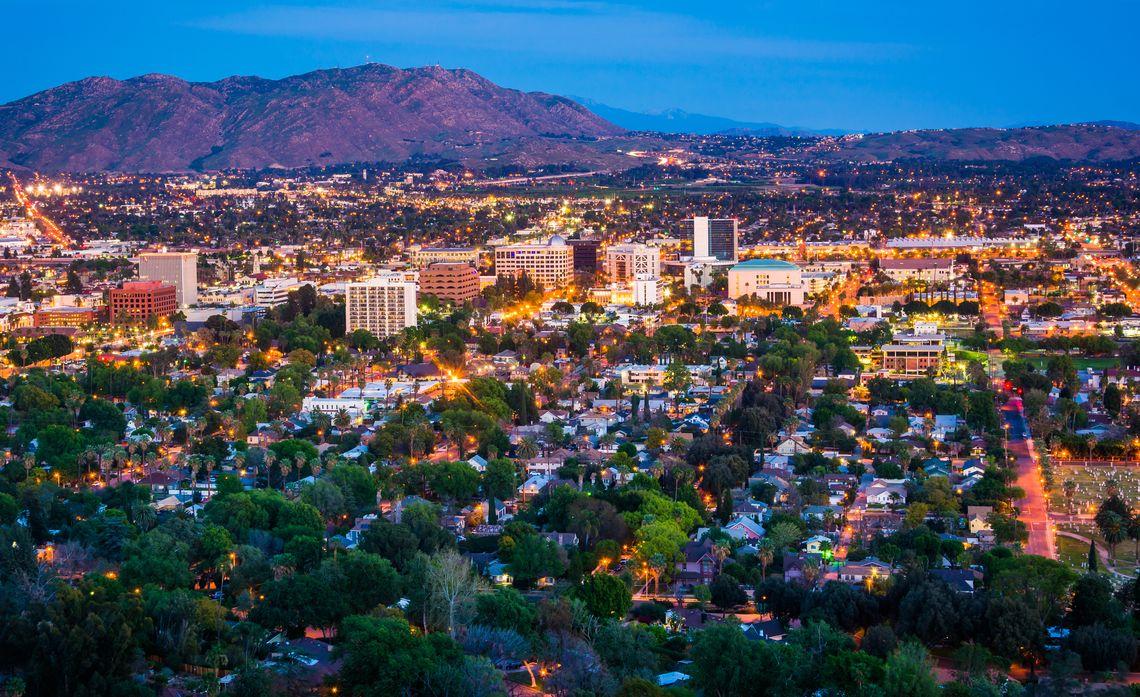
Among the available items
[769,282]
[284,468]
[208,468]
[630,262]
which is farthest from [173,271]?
[284,468]

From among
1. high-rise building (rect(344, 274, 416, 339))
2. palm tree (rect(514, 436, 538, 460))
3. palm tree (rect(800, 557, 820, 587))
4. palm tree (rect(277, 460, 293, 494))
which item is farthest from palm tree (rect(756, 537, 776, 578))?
high-rise building (rect(344, 274, 416, 339))

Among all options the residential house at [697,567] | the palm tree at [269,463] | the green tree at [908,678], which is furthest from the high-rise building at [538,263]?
the green tree at [908,678]

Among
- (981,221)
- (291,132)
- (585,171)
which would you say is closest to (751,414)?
(981,221)

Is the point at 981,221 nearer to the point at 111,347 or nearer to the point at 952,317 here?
the point at 952,317

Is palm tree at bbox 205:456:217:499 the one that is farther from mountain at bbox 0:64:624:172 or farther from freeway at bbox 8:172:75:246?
mountain at bbox 0:64:624:172

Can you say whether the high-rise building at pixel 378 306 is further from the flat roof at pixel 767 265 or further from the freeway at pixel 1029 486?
the freeway at pixel 1029 486

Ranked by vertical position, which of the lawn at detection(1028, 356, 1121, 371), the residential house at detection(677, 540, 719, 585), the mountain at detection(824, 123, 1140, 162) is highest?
the mountain at detection(824, 123, 1140, 162)
